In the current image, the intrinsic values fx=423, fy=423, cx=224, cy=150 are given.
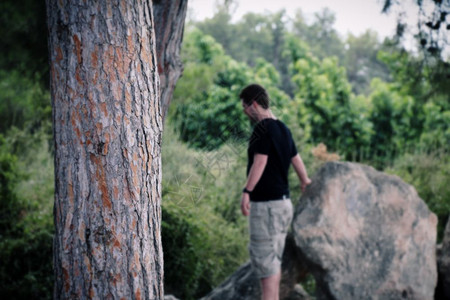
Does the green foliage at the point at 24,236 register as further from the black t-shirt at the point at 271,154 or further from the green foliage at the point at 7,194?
the black t-shirt at the point at 271,154

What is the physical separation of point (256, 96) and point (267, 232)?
3.79ft

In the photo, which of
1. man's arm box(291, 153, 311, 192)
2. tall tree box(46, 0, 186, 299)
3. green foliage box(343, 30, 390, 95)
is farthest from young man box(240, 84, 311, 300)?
green foliage box(343, 30, 390, 95)

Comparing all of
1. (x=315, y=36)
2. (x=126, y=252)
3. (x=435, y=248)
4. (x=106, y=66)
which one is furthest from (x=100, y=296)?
(x=315, y=36)

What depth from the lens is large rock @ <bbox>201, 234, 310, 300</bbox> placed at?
14.6 feet

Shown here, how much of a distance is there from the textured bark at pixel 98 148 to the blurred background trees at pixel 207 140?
50 cm

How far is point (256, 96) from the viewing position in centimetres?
350

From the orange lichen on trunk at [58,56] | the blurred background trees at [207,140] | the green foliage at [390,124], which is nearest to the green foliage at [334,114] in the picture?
the blurred background trees at [207,140]

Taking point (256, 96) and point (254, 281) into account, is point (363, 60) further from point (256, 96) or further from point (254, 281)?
point (256, 96)

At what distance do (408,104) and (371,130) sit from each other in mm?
1295

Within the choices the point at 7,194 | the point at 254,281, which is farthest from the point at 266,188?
the point at 7,194

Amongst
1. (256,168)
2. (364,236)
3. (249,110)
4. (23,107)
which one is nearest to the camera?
(256,168)

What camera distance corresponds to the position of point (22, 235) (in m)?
4.92

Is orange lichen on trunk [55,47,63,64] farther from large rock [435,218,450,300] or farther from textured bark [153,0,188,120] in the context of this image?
large rock [435,218,450,300]

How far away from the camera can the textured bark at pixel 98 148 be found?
1.87 meters
